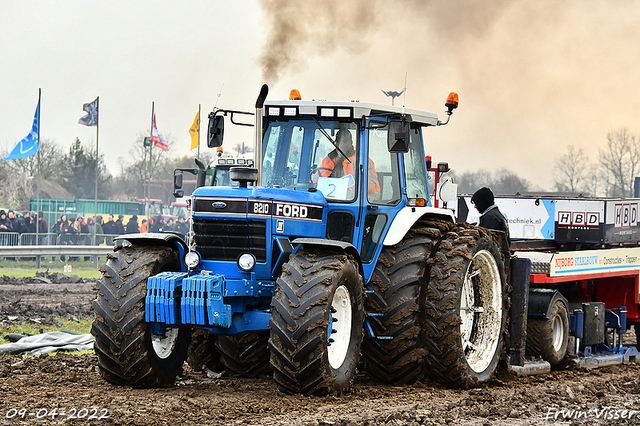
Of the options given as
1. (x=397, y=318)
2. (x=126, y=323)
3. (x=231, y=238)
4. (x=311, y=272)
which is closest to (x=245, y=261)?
Result: (x=231, y=238)

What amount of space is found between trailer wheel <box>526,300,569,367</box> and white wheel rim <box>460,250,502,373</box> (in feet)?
5.75

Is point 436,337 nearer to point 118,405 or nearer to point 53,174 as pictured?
point 118,405

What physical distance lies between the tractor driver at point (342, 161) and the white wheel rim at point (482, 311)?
5.64 ft

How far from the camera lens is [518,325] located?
31.8 feet

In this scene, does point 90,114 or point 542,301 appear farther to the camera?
point 90,114

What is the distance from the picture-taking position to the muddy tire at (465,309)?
322 inches

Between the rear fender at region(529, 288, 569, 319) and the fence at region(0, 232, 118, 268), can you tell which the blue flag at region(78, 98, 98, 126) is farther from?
the rear fender at region(529, 288, 569, 319)

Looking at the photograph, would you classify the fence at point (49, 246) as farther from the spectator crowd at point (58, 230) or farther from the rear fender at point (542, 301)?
the rear fender at point (542, 301)

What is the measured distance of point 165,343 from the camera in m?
8.03

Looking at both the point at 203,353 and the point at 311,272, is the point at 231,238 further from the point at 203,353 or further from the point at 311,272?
the point at 203,353

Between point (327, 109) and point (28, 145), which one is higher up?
point (28, 145)

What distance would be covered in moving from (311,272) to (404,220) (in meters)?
1.66

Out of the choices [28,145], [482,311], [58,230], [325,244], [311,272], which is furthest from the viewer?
[28,145]

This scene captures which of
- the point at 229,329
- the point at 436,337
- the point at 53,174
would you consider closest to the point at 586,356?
the point at 436,337
